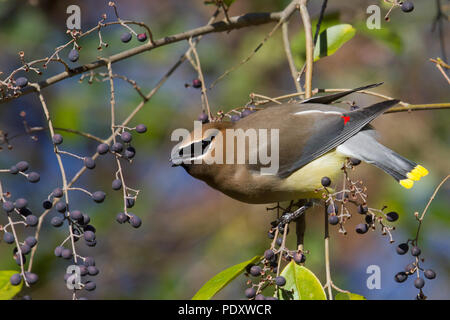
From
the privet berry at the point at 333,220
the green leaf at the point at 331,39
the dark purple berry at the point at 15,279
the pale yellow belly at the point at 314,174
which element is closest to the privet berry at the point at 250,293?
the privet berry at the point at 333,220

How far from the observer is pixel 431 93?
5254 mm

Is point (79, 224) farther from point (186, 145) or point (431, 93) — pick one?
point (431, 93)

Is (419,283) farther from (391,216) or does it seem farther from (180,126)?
(180,126)

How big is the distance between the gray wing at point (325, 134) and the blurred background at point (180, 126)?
1222mm

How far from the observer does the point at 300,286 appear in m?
2.26

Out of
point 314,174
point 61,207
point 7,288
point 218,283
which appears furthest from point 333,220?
point 7,288

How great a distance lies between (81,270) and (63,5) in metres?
3.81

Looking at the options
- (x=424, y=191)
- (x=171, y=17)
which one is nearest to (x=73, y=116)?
(x=171, y=17)

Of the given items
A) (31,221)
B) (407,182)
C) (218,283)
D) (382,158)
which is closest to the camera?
(31,221)

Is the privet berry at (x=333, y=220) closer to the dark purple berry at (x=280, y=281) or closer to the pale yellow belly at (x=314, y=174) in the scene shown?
the dark purple berry at (x=280, y=281)

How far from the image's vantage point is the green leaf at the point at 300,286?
2.22 metres

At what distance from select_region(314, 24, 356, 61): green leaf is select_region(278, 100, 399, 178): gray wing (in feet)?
0.91

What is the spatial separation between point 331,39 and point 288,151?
0.55 metres

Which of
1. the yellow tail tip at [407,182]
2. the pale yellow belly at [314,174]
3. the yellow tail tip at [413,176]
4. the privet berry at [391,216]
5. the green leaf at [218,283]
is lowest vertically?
the green leaf at [218,283]
